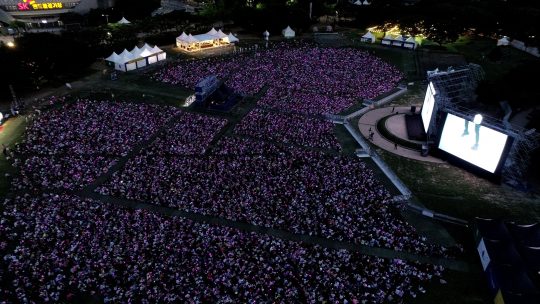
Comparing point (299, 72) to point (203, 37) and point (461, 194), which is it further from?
point (461, 194)

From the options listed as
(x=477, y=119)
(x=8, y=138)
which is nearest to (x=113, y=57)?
(x=8, y=138)

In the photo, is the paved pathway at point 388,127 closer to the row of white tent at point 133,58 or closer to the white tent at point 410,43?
the white tent at point 410,43

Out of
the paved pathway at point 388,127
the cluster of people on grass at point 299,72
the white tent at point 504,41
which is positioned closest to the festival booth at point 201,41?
the cluster of people on grass at point 299,72

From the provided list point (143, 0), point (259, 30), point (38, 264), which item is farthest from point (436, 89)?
point (143, 0)

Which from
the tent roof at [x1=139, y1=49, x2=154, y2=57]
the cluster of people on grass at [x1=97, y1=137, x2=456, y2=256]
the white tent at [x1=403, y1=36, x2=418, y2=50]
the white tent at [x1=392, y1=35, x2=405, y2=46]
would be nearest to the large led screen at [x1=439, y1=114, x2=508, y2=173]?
the cluster of people on grass at [x1=97, y1=137, x2=456, y2=256]

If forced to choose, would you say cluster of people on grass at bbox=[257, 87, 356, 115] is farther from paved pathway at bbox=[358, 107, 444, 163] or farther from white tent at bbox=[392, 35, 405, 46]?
white tent at bbox=[392, 35, 405, 46]

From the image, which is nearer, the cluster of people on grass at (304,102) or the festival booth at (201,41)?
the cluster of people on grass at (304,102)

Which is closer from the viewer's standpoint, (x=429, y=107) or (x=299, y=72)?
(x=429, y=107)
